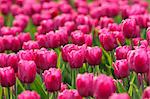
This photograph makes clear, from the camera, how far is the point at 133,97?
114 inches

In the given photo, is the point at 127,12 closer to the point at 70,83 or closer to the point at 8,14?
the point at 70,83

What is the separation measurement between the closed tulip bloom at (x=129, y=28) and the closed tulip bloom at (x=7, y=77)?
95cm

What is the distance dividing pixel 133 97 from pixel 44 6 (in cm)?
323

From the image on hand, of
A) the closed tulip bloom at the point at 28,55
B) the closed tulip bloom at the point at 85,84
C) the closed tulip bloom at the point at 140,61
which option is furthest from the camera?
the closed tulip bloom at the point at 28,55

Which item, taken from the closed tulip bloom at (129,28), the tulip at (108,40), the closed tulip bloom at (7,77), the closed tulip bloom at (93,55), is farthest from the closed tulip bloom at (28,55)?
the closed tulip bloom at (129,28)

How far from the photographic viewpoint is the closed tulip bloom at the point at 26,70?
3.03 meters

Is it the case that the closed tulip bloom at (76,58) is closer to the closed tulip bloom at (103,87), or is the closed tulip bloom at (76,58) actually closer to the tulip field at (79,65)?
the tulip field at (79,65)

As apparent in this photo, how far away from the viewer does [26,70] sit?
3.03 meters

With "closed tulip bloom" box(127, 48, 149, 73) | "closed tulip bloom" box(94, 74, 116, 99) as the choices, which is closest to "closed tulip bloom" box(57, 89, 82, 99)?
"closed tulip bloom" box(94, 74, 116, 99)

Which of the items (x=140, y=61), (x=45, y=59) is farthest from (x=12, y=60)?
(x=140, y=61)

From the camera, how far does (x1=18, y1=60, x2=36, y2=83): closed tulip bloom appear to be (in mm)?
3031

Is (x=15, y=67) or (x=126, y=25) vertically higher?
(x=126, y=25)

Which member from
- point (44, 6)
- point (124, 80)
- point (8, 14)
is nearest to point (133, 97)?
point (124, 80)

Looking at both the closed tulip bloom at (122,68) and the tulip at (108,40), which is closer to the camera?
the closed tulip bloom at (122,68)
